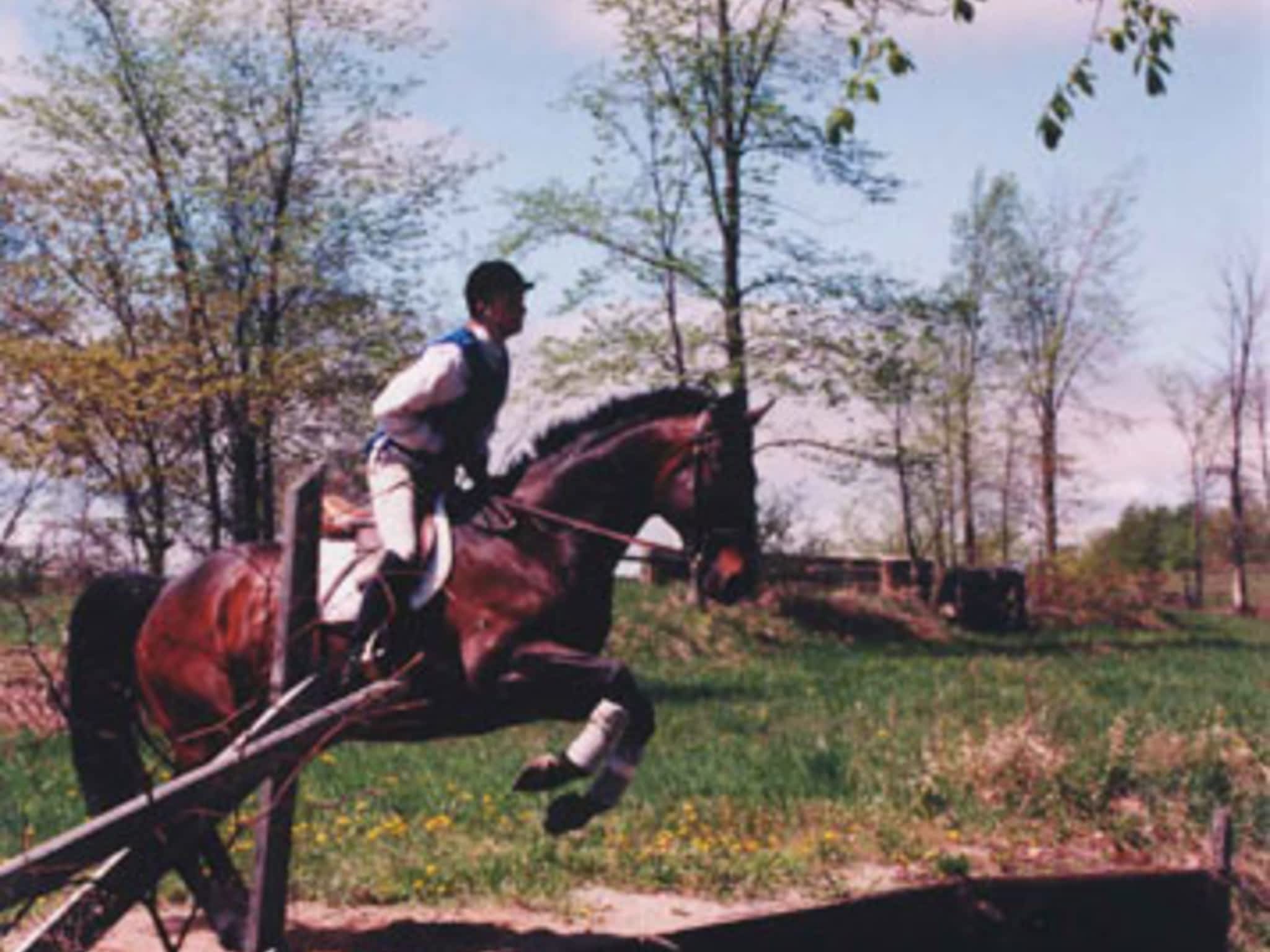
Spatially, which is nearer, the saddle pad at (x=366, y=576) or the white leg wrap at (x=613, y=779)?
the white leg wrap at (x=613, y=779)

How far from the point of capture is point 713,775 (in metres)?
11.2

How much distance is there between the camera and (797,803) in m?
10.6

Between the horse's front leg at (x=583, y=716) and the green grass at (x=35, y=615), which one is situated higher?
the green grass at (x=35, y=615)

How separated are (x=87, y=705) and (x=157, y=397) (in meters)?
16.4

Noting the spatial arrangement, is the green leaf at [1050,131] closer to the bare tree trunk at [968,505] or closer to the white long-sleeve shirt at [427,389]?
the white long-sleeve shirt at [427,389]

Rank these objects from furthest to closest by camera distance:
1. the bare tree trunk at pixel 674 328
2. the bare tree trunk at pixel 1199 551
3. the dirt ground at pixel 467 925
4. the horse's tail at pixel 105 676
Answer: the bare tree trunk at pixel 1199 551 < the bare tree trunk at pixel 674 328 < the dirt ground at pixel 467 925 < the horse's tail at pixel 105 676

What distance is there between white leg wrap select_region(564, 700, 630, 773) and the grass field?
4.72 ft

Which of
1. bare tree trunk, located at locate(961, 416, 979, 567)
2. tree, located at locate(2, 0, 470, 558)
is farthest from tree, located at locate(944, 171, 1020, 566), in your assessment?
tree, located at locate(2, 0, 470, 558)

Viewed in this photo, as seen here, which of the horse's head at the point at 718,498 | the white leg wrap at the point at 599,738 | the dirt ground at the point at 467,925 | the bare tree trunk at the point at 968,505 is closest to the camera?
the white leg wrap at the point at 599,738

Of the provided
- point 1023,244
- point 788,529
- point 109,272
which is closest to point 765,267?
point 788,529

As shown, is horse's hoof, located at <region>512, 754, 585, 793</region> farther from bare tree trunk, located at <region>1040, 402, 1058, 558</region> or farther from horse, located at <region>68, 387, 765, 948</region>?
bare tree trunk, located at <region>1040, 402, 1058, 558</region>

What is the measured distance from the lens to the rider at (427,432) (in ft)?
20.6

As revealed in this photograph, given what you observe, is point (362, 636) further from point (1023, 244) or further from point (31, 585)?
point (1023, 244)

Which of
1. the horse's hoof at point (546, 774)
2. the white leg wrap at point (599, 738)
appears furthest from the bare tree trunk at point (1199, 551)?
the horse's hoof at point (546, 774)
